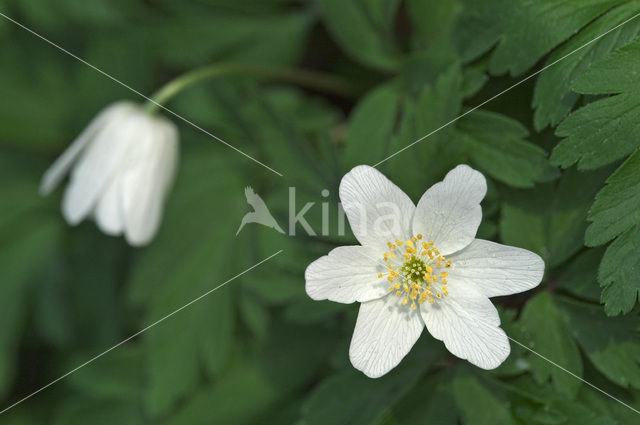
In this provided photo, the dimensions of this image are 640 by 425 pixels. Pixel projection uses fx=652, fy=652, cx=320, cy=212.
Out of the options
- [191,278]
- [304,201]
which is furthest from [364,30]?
[191,278]

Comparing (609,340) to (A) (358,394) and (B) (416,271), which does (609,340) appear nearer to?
(B) (416,271)

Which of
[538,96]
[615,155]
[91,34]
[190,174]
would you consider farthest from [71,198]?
[615,155]

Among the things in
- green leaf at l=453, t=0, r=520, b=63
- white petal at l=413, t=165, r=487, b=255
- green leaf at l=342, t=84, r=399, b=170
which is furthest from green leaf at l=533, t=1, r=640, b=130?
green leaf at l=342, t=84, r=399, b=170

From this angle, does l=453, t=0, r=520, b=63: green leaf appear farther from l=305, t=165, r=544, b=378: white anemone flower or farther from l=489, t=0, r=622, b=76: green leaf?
l=305, t=165, r=544, b=378: white anemone flower

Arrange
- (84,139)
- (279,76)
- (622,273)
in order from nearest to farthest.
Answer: (622,273) → (84,139) → (279,76)

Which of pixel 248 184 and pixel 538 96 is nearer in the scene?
pixel 538 96

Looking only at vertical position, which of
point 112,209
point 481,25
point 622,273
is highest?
point 112,209

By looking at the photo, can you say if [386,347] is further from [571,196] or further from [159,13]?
[159,13]
